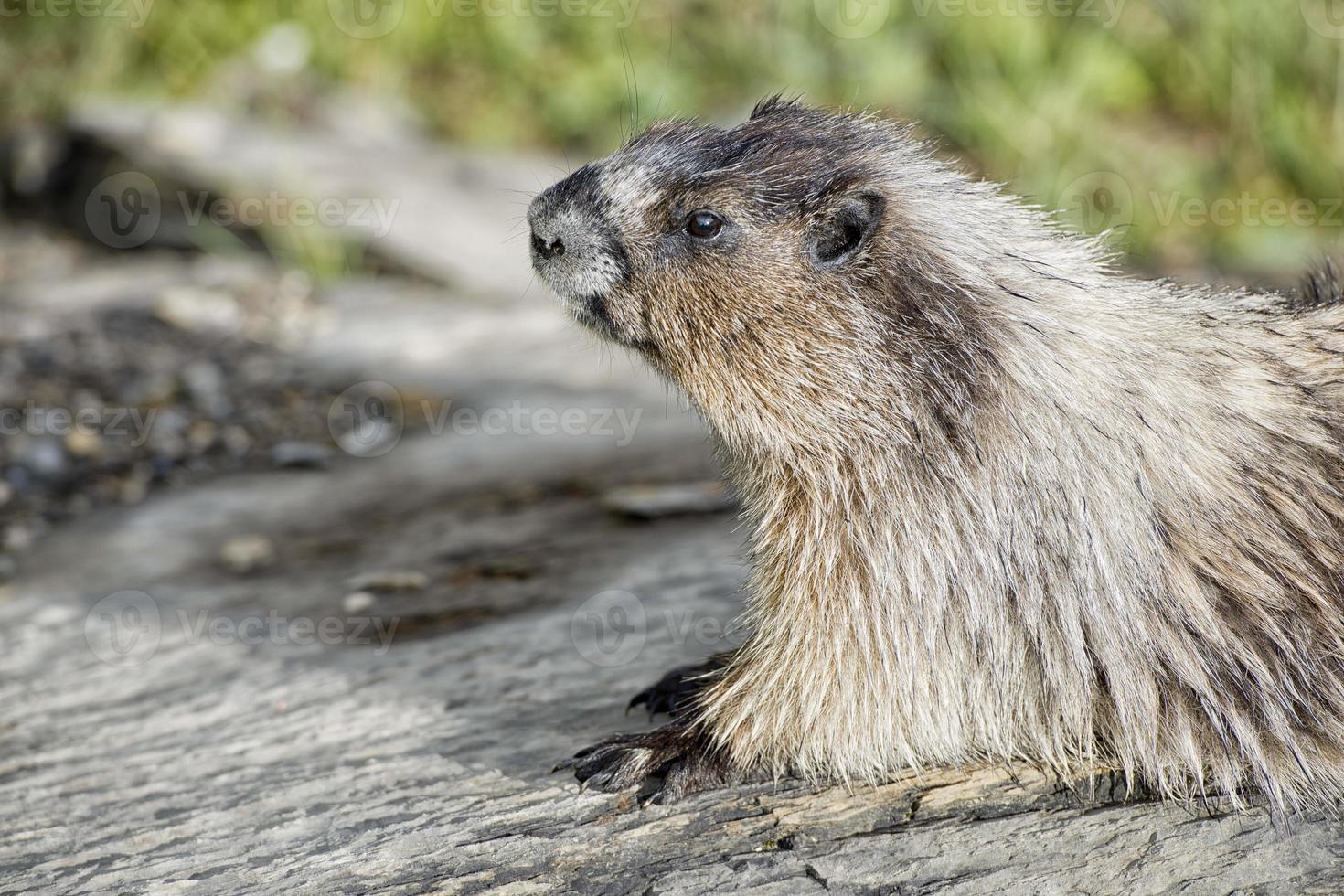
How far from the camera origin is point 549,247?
3.45 m

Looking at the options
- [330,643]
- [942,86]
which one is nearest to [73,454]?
[330,643]

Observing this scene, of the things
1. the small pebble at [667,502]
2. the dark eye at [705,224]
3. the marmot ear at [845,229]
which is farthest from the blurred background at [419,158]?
the marmot ear at [845,229]

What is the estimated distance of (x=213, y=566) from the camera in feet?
16.6

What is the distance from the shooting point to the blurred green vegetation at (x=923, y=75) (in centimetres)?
830

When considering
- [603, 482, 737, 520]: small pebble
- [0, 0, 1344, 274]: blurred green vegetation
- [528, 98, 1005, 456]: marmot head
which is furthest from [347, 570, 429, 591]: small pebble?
[0, 0, 1344, 274]: blurred green vegetation

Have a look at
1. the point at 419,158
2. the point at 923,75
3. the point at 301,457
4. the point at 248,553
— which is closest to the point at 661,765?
the point at 248,553

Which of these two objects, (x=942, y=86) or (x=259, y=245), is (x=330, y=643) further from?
(x=942, y=86)

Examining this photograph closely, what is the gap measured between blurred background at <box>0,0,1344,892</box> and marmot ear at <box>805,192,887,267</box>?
128cm

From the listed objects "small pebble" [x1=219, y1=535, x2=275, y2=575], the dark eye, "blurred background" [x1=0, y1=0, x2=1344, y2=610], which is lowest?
"small pebble" [x1=219, y1=535, x2=275, y2=575]

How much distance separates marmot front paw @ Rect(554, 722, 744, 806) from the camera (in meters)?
3.12

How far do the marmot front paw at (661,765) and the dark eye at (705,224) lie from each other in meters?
1.21

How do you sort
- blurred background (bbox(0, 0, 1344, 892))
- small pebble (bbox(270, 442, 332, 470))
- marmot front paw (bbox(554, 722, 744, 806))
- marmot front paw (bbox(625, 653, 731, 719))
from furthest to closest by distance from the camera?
small pebble (bbox(270, 442, 332, 470))
marmot front paw (bbox(625, 653, 731, 719))
blurred background (bbox(0, 0, 1344, 892))
marmot front paw (bbox(554, 722, 744, 806))

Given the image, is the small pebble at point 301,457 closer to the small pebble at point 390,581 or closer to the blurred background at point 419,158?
the blurred background at point 419,158

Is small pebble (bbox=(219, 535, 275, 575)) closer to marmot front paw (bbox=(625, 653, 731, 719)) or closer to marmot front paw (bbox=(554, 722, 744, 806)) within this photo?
marmot front paw (bbox=(625, 653, 731, 719))
